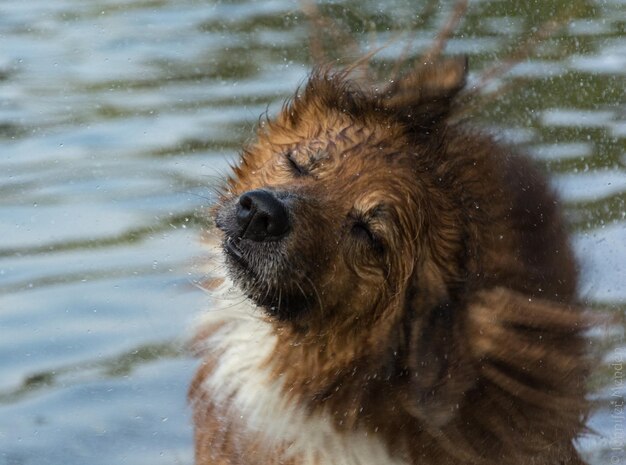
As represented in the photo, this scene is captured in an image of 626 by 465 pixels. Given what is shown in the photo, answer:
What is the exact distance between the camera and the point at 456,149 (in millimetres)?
4734

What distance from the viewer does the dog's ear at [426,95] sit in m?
4.83

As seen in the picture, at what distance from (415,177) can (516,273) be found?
47cm

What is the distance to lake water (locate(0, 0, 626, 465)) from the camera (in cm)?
601

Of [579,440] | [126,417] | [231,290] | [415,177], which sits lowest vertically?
[126,417]

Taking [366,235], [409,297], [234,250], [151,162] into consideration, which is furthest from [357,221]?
[151,162]

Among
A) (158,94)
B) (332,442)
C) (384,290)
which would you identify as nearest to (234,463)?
Result: (332,442)

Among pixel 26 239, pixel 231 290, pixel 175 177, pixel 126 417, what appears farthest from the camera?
pixel 175 177

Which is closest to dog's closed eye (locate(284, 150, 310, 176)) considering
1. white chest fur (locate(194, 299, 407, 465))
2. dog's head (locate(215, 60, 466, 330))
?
dog's head (locate(215, 60, 466, 330))

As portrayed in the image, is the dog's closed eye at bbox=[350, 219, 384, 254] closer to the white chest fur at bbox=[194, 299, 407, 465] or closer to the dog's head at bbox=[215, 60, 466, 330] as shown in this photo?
the dog's head at bbox=[215, 60, 466, 330]

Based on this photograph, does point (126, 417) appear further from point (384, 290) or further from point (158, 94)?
point (158, 94)

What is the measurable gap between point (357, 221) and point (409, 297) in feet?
1.01

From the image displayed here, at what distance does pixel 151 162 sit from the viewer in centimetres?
800

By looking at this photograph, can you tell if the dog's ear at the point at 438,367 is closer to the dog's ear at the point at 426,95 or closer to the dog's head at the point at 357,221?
the dog's head at the point at 357,221

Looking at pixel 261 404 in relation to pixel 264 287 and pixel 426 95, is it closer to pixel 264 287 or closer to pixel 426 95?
pixel 264 287
